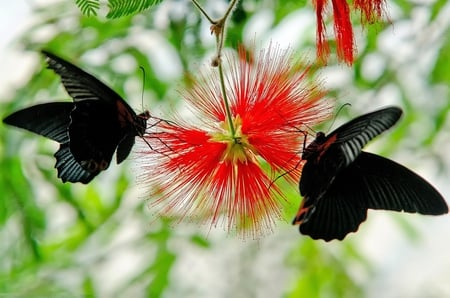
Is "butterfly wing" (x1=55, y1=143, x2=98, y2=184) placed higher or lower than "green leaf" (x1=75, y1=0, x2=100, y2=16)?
lower

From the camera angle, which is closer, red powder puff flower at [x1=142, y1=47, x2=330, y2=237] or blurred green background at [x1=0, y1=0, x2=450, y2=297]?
red powder puff flower at [x1=142, y1=47, x2=330, y2=237]

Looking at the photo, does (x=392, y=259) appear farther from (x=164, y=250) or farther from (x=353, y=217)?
(x=353, y=217)

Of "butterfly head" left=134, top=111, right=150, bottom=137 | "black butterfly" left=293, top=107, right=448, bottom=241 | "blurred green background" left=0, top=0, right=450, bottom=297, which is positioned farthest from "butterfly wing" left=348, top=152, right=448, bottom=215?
"blurred green background" left=0, top=0, right=450, bottom=297

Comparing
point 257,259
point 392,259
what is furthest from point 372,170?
point 392,259

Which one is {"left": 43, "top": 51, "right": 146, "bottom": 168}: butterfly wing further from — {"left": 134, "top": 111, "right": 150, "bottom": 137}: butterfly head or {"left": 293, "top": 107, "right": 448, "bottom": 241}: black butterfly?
{"left": 293, "top": 107, "right": 448, "bottom": 241}: black butterfly

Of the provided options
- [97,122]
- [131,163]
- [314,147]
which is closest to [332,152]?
[314,147]

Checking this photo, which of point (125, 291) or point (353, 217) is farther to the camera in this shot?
point (125, 291)
